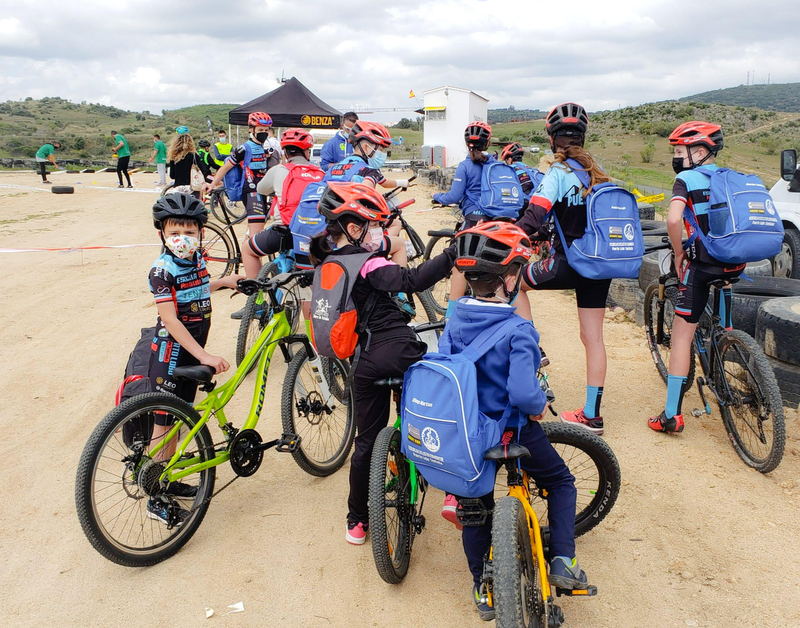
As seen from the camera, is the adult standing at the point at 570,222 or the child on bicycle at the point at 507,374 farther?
the adult standing at the point at 570,222

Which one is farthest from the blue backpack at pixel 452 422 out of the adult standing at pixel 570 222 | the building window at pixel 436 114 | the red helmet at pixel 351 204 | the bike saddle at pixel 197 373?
the building window at pixel 436 114

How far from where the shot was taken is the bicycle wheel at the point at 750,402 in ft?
12.8

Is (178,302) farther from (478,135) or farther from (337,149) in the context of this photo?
(337,149)

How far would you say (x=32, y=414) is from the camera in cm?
516

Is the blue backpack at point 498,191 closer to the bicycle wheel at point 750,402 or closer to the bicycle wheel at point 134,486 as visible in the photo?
the bicycle wheel at point 750,402

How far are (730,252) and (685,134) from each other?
3.01ft

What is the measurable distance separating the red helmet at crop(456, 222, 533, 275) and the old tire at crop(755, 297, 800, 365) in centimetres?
302

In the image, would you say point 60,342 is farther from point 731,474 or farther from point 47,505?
point 731,474

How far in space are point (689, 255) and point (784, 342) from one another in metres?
1.05

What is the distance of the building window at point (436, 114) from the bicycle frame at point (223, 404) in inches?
1128

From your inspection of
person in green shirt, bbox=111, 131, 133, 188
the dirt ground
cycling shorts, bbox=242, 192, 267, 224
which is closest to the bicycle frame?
the dirt ground

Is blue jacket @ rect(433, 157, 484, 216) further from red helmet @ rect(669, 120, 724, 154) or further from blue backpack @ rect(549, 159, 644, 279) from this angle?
red helmet @ rect(669, 120, 724, 154)

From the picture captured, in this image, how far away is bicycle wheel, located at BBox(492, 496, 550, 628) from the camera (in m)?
2.16

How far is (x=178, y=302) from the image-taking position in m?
3.73
